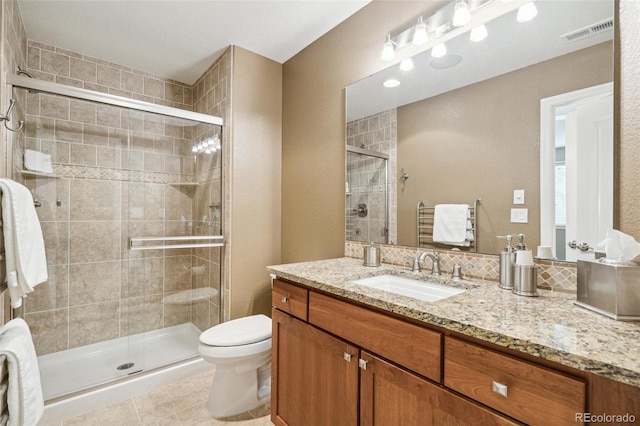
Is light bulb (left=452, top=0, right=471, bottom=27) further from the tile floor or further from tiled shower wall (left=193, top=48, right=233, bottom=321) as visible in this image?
the tile floor

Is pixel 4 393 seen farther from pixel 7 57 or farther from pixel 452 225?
pixel 452 225

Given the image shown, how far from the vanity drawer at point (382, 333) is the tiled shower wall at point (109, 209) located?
1.49m

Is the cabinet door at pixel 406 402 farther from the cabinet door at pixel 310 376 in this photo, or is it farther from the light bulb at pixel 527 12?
the light bulb at pixel 527 12

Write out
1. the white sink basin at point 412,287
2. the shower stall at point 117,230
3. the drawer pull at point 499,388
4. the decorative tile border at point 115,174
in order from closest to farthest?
the drawer pull at point 499,388 → the white sink basin at point 412,287 → the shower stall at point 117,230 → the decorative tile border at point 115,174

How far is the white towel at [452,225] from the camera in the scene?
4.66 feet

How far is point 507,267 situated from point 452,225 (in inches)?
13.9

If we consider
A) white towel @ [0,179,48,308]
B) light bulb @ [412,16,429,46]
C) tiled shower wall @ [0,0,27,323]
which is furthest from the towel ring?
light bulb @ [412,16,429,46]

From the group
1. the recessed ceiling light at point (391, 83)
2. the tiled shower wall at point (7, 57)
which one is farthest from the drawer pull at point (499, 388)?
the tiled shower wall at point (7, 57)

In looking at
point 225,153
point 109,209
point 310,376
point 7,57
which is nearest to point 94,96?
point 7,57

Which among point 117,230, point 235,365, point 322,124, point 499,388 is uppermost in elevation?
Answer: point 322,124

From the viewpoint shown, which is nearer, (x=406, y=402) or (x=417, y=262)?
(x=406, y=402)

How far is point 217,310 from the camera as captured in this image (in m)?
2.43

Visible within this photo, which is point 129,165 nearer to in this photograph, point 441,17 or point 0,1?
point 0,1

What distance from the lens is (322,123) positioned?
2.20 meters
